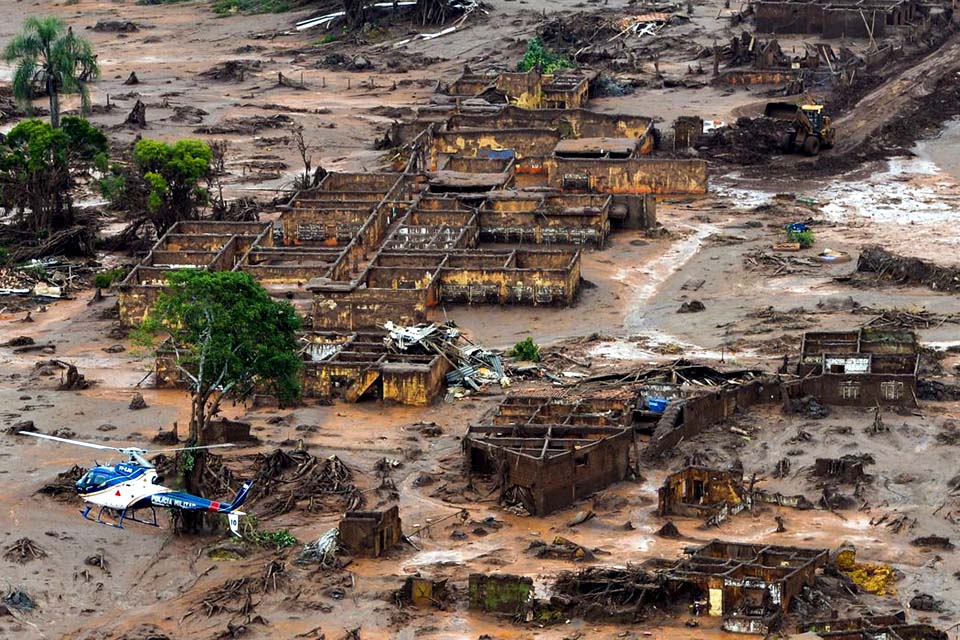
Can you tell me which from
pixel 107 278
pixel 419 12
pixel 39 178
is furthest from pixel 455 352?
pixel 419 12

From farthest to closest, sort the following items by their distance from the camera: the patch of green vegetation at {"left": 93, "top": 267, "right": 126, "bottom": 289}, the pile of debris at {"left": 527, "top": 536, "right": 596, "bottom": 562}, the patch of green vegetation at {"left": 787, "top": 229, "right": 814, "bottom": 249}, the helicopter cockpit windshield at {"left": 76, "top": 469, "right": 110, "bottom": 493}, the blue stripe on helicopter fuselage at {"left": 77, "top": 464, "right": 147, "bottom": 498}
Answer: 1. the patch of green vegetation at {"left": 787, "top": 229, "right": 814, "bottom": 249}
2. the patch of green vegetation at {"left": 93, "top": 267, "right": 126, "bottom": 289}
3. the helicopter cockpit windshield at {"left": 76, "top": 469, "right": 110, "bottom": 493}
4. the blue stripe on helicopter fuselage at {"left": 77, "top": 464, "right": 147, "bottom": 498}
5. the pile of debris at {"left": 527, "top": 536, "right": 596, "bottom": 562}

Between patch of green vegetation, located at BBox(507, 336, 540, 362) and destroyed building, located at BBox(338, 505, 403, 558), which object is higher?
destroyed building, located at BBox(338, 505, 403, 558)

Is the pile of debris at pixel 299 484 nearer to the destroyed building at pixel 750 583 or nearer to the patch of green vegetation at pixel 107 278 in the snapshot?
the destroyed building at pixel 750 583

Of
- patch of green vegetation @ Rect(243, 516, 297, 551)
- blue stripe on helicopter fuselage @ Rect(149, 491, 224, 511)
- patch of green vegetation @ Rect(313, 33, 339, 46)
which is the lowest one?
patch of green vegetation @ Rect(243, 516, 297, 551)

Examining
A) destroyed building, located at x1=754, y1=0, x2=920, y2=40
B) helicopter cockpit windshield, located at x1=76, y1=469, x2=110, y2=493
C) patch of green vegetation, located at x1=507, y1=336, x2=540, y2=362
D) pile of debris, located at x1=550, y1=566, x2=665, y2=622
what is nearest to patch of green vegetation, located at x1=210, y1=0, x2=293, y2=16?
destroyed building, located at x1=754, y1=0, x2=920, y2=40

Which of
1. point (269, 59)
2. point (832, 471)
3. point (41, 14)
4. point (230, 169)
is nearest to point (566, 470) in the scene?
point (832, 471)

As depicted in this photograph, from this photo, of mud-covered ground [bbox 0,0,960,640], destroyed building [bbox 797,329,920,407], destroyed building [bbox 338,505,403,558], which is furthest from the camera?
destroyed building [bbox 797,329,920,407]

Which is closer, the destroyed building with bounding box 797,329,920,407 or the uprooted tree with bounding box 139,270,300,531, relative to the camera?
the uprooted tree with bounding box 139,270,300,531

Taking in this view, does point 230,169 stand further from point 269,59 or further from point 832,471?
point 832,471

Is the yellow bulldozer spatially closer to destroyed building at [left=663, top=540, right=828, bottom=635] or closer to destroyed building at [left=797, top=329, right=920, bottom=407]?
destroyed building at [left=797, top=329, right=920, bottom=407]
